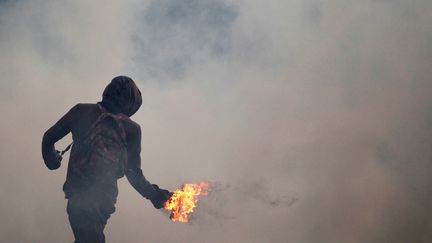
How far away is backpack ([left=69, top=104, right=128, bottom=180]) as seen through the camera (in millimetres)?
6637

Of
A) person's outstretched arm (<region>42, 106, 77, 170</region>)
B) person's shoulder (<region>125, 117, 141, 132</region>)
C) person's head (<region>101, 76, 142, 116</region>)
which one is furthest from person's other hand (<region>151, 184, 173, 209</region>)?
person's outstretched arm (<region>42, 106, 77, 170</region>)

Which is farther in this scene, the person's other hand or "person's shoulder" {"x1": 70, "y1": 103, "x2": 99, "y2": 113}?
the person's other hand

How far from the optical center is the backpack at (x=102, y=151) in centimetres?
664

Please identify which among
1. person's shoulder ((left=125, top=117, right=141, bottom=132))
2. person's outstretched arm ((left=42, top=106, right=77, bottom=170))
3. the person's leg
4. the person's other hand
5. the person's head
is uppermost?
the person's head

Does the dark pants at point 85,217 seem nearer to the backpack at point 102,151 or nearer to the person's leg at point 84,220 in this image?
the person's leg at point 84,220

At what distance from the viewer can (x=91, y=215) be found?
652 centimetres

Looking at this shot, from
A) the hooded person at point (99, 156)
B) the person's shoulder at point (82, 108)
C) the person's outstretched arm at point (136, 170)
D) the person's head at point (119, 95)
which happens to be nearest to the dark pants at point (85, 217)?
the hooded person at point (99, 156)

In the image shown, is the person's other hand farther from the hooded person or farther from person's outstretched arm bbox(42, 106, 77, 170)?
person's outstretched arm bbox(42, 106, 77, 170)

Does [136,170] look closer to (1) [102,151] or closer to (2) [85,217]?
(1) [102,151]

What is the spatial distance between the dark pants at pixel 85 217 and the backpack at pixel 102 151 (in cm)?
36

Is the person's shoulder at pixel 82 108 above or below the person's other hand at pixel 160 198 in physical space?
above

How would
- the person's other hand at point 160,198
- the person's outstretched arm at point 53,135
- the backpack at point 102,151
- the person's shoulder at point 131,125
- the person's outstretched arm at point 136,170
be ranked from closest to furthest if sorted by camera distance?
1. the backpack at point 102,151
2. the person's outstretched arm at point 53,135
3. the person's shoulder at point 131,125
4. the person's outstretched arm at point 136,170
5. the person's other hand at point 160,198

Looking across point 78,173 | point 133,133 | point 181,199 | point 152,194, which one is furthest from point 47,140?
point 181,199

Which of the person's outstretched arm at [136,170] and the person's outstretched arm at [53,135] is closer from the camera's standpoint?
the person's outstretched arm at [53,135]
